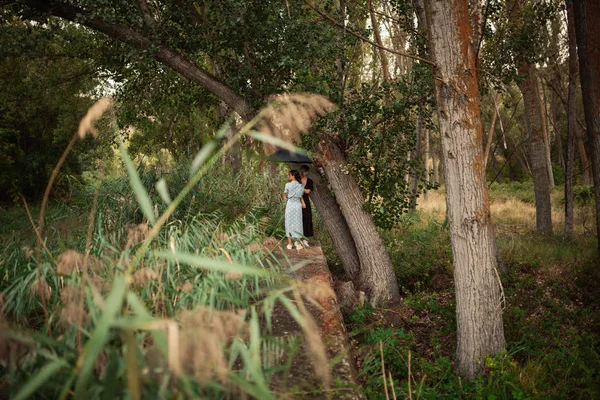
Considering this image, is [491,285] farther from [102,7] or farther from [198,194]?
[102,7]

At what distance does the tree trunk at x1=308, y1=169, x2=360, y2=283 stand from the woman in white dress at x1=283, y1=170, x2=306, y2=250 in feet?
0.82

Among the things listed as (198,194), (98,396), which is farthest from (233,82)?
(98,396)

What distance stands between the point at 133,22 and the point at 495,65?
18.9ft

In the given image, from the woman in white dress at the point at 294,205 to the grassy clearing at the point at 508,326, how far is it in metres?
2.14

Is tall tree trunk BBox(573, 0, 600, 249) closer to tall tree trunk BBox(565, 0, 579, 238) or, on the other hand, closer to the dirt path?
tall tree trunk BBox(565, 0, 579, 238)

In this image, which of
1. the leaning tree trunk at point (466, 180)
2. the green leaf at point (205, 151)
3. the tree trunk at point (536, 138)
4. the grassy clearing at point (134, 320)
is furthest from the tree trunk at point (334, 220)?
the green leaf at point (205, 151)

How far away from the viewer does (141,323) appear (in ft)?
4.90

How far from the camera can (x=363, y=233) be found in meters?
8.05

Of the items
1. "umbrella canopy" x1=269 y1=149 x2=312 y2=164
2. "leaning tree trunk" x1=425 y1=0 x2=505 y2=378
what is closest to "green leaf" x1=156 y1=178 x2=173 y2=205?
"leaning tree trunk" x1=425 y1=0 x2=505 y2=378

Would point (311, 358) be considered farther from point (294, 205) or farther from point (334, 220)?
point (294, 205)

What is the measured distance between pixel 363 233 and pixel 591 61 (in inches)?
159

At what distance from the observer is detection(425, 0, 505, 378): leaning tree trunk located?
4863 millimetres

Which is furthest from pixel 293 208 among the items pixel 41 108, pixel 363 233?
pixel 41 108

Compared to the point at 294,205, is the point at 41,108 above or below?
above
